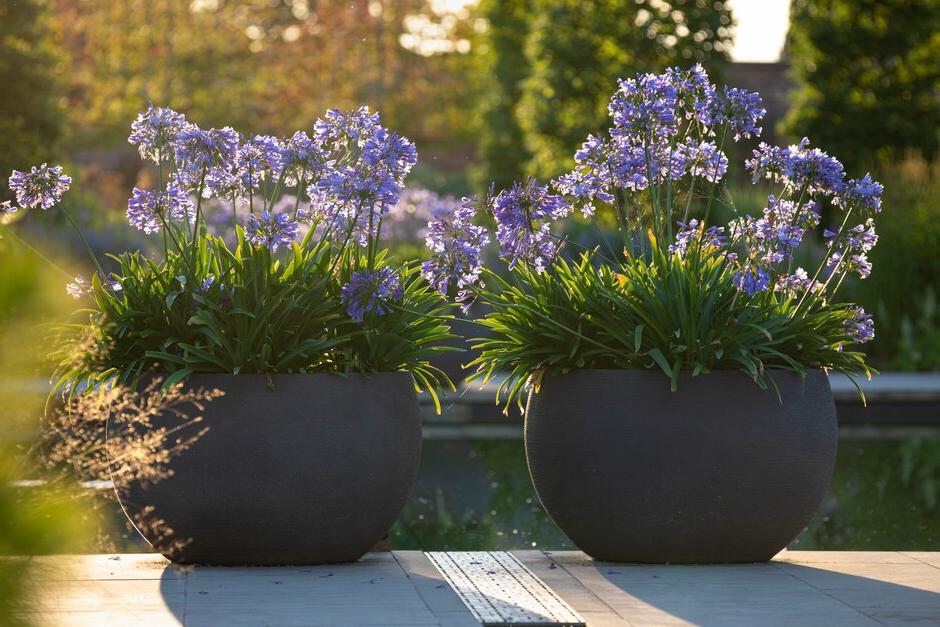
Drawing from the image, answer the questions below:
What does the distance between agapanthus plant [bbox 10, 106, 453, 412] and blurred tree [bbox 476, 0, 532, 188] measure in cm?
2546

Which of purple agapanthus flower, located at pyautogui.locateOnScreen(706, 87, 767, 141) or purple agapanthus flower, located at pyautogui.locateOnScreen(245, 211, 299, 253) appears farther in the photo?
purple agapanthus flower, located at pyautogui.locateOnScreen(706, 87, 767, 141)

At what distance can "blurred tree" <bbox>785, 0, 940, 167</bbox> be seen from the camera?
840 inches

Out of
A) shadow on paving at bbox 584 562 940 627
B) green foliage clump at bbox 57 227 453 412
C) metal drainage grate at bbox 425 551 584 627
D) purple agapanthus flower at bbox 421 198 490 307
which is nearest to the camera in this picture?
metal drainage grate at bbox 425 551 584 627

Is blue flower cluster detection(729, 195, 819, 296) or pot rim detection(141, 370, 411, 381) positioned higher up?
blue flower cluster detection(729, 195, 819, 296)

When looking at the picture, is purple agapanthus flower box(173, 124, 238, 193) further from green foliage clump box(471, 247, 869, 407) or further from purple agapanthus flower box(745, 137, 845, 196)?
purple agapanthus flower box(745, 137, 845, 196)

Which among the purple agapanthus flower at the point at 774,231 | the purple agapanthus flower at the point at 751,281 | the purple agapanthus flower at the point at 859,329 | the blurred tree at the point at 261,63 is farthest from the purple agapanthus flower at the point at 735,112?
the blurred tree at the point at 261,63

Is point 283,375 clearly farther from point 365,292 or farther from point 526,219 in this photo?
point 526,219

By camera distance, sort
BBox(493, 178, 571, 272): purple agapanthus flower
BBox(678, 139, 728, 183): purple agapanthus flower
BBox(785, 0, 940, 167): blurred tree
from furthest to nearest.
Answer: BBox(785, 0, 940, 167): blurred tree → BBox(678, 139, 728, 183): purple agapanthus flower → BBox(493, 178, 571, 272): purple agapanthus flower

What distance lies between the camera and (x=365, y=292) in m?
5.45

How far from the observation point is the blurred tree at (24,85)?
2052 cm

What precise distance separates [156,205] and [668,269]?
2.06 m

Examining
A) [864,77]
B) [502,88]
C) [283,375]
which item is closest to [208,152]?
[283,375]

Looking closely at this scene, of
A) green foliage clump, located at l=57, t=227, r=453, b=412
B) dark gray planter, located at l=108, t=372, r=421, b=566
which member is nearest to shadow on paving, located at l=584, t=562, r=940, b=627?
dark gray planter, located at l=108, t=372, r=421, b=566

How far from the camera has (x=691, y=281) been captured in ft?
18.2
